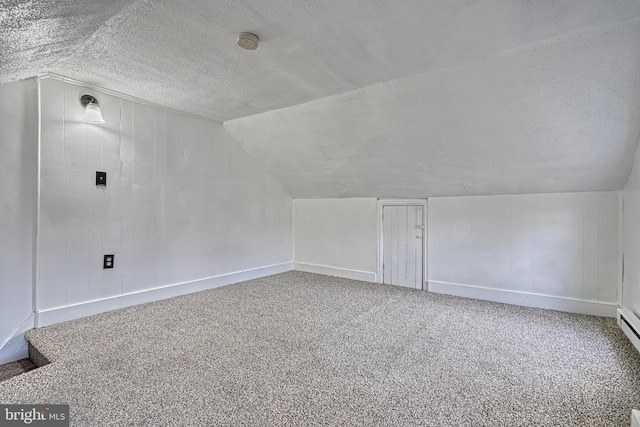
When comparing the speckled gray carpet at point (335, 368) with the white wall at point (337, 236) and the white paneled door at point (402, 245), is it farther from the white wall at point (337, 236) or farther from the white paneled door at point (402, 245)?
the white wall at point (337, 236)

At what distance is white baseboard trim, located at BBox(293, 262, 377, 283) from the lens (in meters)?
3.99

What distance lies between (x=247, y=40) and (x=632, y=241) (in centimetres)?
310

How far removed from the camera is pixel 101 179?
8.72ft

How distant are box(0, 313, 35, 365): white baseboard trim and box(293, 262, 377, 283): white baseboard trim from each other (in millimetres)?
3023

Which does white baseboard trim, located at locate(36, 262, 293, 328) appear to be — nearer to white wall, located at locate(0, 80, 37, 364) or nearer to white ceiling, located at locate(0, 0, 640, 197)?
white wall, located at locate(0, 80, 37, 364)

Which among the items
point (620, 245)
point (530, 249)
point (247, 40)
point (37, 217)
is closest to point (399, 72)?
point (247, 40)

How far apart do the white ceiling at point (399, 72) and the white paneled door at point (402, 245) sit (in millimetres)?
529

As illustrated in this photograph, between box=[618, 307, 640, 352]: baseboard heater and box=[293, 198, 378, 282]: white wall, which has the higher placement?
box=[293, 198, 378, 282]: white wall

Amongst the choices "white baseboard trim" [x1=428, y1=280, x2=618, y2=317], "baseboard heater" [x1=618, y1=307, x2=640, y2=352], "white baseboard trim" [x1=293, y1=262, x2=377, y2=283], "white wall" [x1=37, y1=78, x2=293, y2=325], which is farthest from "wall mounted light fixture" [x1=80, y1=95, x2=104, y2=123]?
"baseboard heater" [x1=618, y1=307, x2=640, y2=352]

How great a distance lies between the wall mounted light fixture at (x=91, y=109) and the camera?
2459 mm

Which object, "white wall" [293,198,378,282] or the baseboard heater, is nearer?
the baseboard heater

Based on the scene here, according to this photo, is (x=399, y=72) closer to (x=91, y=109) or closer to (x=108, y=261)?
(x=91, y=109)

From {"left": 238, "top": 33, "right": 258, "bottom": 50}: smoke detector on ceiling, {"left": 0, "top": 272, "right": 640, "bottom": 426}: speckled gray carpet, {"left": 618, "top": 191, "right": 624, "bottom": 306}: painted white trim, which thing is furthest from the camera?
{"left": 618, "top": 191, "right": 624, "bottom": 306}: painted white trim


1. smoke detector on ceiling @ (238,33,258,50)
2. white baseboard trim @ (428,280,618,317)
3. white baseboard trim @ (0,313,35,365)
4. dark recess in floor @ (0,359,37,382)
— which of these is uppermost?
smoke detector on ceiling @ (238,33,258,50)
